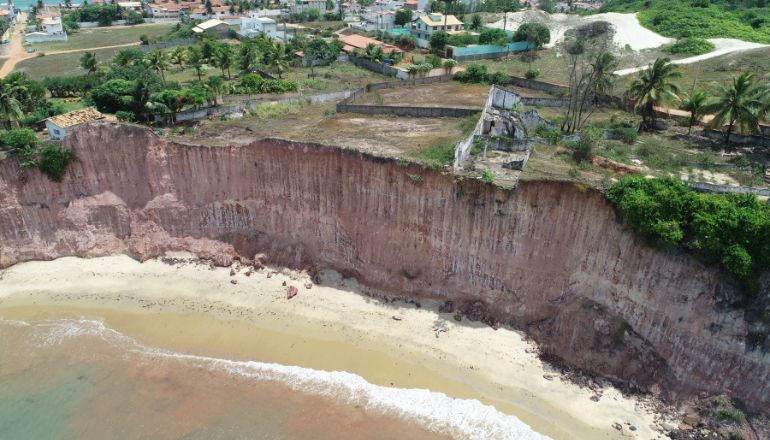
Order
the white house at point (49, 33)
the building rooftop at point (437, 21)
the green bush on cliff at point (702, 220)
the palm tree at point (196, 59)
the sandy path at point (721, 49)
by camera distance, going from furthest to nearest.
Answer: the white house at point (49, 33), the building rooftop at point (437, 21), the sandy path at point (721, 49), the palm tree at point (196, 59), the green bush on cliff at point (702, 220)

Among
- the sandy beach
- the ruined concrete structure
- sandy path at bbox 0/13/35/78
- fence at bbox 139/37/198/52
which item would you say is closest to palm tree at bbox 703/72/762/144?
the ruined concrete structure

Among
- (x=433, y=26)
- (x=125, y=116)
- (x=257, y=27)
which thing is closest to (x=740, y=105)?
(x=125, y=116)

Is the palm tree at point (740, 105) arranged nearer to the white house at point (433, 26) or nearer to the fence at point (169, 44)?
the white house at point (433, 26)

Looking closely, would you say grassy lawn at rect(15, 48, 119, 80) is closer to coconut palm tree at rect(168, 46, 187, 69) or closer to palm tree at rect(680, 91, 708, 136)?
coconut palm tree at rect(168, 46, 187, 69)

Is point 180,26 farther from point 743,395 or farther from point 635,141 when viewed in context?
point 743,395

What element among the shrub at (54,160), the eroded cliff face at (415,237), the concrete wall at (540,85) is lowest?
the eroded cliff face at (415,237)

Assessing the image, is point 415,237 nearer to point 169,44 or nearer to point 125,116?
point 125,116

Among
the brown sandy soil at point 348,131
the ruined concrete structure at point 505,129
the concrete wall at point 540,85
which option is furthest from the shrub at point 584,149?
the concrete wall at point 540,85

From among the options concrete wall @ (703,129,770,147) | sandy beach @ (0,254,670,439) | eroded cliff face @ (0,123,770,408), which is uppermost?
concrete wall @ (703,129,770,147)
